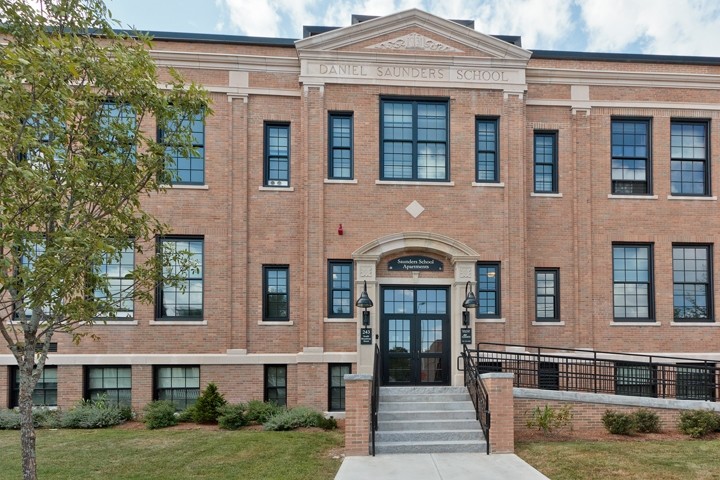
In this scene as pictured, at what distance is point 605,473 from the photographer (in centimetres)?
850

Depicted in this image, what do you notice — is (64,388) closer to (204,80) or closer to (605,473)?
(204,80)

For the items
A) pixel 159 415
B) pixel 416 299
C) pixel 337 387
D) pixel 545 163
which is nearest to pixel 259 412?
pixel 337 387

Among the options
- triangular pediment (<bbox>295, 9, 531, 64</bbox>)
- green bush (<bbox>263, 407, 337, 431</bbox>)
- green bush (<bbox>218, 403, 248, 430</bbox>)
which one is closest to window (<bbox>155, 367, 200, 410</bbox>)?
green bush (<bbox>218, 403, 248, 430</bbox>)

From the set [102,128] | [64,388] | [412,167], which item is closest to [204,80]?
[412,167]

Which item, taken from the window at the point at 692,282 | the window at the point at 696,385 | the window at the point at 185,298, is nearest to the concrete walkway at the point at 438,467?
the window at the point at 185,298

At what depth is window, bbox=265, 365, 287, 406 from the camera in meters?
13.7

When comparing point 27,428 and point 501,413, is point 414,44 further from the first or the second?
point 27,428

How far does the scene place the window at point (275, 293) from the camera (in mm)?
13914

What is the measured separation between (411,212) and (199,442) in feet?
24.5

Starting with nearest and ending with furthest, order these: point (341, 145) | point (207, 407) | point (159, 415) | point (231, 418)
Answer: point (231, 418)
point (159, 415)
point (207, 407)
point (341, 145)

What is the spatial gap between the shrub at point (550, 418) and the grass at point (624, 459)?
0.62 metres

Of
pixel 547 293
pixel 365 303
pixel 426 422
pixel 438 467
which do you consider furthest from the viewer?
pixel 547 293

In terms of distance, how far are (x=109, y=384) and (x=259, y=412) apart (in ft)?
14.0

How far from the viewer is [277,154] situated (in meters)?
14.3
